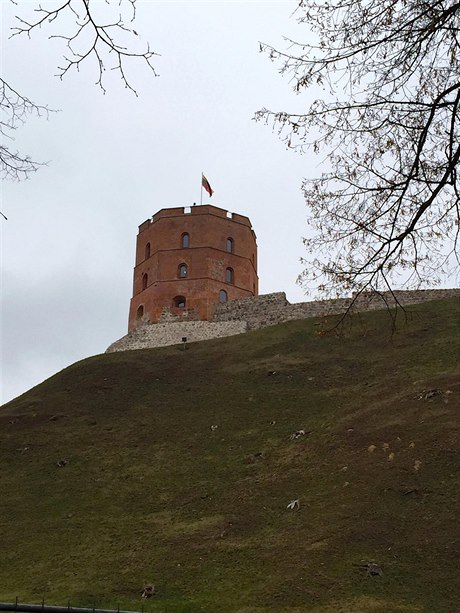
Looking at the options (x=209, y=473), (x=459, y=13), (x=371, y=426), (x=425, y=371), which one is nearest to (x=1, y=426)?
(x=209, y=473)

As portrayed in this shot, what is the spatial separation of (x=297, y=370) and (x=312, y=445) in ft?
32.1

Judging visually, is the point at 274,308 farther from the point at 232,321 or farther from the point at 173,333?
the point at 173,333

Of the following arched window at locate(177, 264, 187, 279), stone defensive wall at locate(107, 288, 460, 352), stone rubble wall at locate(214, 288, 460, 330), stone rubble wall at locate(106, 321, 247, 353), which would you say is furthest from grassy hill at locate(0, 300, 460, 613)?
arched window at locate(177, 264, 187, 279)

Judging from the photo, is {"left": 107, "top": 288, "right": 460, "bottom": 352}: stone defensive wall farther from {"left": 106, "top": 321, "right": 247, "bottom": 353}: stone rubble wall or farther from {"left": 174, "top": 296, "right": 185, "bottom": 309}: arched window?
{"left": 174, "top": 296, "right": 185, "bottom": 309}: arched window

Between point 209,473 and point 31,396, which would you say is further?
point 31,396

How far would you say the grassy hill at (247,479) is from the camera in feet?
56.5

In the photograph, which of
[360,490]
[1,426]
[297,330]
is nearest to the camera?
[360,490]

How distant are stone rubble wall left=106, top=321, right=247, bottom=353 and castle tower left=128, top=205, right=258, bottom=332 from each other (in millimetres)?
1210

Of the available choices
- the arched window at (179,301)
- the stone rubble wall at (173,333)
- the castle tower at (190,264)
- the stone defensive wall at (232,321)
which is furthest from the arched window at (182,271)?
the stone rubble wall at (173,333)

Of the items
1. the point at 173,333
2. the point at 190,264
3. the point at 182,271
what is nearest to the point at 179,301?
the point at 182,271

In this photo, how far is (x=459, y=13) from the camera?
6801 millimetres

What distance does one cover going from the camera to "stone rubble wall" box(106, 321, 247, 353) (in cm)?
4775

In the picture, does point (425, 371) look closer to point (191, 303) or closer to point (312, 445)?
point (312, 445)

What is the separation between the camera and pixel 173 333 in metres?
48.9
